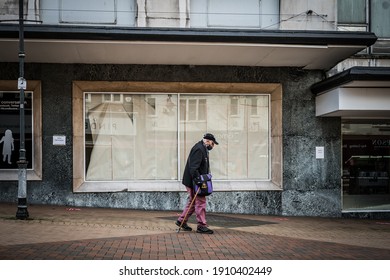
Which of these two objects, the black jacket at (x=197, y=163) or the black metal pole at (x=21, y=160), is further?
the black metal pole at (x=21, y=160)

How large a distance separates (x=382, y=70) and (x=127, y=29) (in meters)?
6.27

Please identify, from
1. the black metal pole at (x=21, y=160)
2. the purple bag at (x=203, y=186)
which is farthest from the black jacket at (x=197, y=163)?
the black metal pole at (x=21, y=160)

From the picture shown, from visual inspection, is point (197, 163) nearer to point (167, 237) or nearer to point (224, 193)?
point (167, 237)

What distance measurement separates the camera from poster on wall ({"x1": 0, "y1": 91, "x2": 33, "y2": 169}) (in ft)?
49.7

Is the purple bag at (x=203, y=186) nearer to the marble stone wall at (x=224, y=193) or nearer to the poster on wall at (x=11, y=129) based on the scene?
the marble stone wall at (x=224, y=193)

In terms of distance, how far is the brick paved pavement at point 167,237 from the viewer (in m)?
8.60

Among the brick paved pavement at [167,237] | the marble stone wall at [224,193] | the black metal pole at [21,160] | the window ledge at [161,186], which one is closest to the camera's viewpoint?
the brick paved pavement at [167,237]

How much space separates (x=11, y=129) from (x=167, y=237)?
696 centimetres

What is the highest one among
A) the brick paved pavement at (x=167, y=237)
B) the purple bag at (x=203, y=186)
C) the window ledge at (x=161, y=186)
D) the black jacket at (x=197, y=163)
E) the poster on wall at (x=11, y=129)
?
the poster on wall at (x=11, y=129)

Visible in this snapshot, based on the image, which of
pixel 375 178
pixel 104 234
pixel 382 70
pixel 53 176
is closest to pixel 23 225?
pixel 104 234

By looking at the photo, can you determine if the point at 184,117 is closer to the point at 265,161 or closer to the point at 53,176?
the point at 265,161

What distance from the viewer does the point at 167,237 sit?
33.8 feet

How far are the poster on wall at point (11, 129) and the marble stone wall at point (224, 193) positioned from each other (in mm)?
431

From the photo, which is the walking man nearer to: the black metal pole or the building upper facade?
the black metal pole
